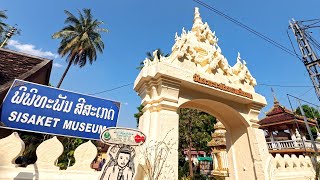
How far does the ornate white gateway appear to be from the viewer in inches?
155

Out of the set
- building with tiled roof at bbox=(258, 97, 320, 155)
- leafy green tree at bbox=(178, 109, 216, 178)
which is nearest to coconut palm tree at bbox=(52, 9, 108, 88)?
leafy green tree at bbox=(178, 109, 216, 178)

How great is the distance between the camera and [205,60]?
16.9 ft

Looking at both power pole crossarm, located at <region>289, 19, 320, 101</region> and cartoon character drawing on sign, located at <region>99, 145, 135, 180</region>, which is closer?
cartoon character drawing on sign, located at <region>99, 145, 135, 180</region>

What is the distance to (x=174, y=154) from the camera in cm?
371

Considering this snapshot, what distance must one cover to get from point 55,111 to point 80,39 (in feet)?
68.2

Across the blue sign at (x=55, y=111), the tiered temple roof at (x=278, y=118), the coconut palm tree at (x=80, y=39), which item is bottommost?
the blue sign at (x=55, y=111)

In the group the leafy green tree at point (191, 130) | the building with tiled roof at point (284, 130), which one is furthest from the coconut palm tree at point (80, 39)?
the building with tiled roof at point (284, 130)

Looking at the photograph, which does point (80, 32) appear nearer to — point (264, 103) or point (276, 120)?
point (264, 103)

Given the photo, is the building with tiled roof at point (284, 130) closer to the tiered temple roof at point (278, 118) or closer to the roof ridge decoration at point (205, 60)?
the tiered temple roof at point (278, 118)

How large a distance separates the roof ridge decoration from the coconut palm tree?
18.2 meters

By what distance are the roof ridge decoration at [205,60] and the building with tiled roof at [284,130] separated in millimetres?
14276

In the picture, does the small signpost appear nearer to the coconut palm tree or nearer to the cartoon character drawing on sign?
the cartoon character drawing on sign

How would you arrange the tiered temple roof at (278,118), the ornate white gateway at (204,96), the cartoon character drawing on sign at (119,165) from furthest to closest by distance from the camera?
1. the tiered temple roof at (278,118)
2. the ornate white gateway at (204,96)
3. the cartoon character drawing on sign at (119,165)

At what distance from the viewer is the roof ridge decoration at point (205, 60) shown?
15.4 ft
